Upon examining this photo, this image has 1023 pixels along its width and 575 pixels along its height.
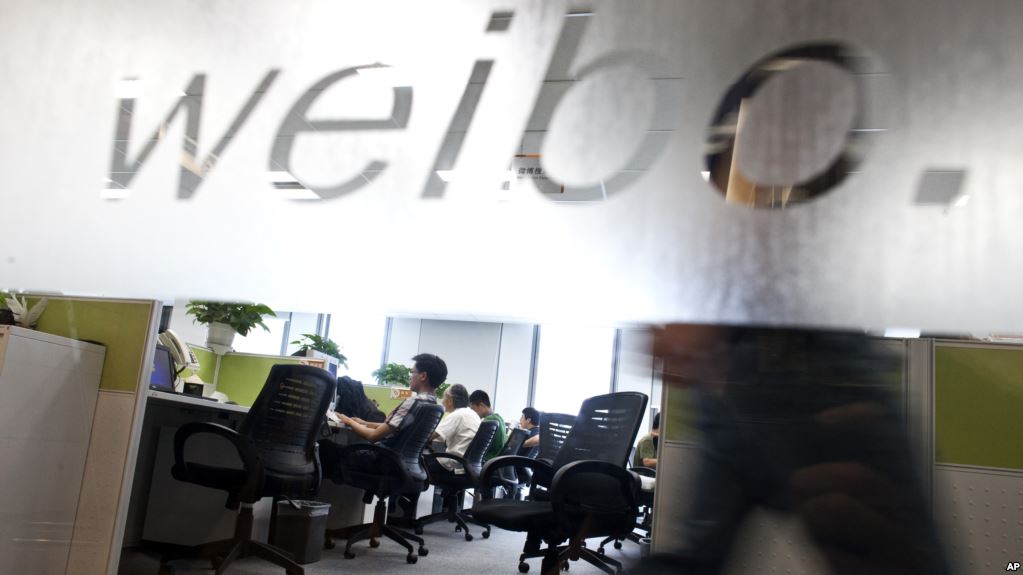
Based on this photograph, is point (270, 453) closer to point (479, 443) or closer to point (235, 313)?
point (235, 313)

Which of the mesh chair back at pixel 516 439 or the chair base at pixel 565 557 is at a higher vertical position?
the mesh chair back at pixel 516 439

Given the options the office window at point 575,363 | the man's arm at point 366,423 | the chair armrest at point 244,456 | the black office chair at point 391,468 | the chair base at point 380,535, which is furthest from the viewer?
the man's arm at point 366,423

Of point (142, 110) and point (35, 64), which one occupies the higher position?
point (35, 64)

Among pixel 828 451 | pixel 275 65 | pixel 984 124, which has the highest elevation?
pixel 275 65

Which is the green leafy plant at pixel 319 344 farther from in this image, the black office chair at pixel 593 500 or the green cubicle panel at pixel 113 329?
the black office chair at pixel 593 500

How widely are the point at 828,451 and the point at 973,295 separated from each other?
1.85ft

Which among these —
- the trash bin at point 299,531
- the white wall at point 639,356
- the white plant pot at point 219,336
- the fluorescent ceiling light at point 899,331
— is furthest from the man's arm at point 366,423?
the fluorescent ceiling light at point 899,331

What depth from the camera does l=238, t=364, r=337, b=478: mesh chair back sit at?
2.06 m

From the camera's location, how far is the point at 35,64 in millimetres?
1928

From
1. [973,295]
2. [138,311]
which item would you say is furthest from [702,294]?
→ [138,311]

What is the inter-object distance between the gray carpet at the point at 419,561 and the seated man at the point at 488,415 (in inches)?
17.0

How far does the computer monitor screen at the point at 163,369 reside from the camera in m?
2.29

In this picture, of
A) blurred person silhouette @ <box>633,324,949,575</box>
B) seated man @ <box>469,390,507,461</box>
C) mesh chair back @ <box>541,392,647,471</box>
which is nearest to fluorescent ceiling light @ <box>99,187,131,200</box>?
mesh chair back @ <box>541,392,647,471</box>

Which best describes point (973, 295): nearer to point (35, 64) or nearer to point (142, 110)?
point (142, 110)
